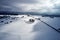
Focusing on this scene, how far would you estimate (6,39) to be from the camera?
17.7 metres

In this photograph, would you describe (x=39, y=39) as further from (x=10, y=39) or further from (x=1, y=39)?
(x=1, y=39)

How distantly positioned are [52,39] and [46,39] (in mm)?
1040

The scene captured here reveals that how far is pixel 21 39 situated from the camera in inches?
701

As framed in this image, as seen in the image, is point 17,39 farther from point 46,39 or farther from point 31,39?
point 46,39

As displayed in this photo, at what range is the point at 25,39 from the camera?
17.8 meters

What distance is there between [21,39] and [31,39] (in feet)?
5.20

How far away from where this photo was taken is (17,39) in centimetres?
1784

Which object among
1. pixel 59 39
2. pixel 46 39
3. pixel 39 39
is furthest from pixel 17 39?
pixel 59 39

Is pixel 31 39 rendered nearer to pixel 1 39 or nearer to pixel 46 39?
pixel 46 39

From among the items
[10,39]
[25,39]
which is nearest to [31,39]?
[25,39]

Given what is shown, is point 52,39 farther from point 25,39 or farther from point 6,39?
point 6,39

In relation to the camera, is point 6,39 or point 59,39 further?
point 59,39

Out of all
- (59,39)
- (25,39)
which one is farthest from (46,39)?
(25,39)

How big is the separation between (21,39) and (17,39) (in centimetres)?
64
